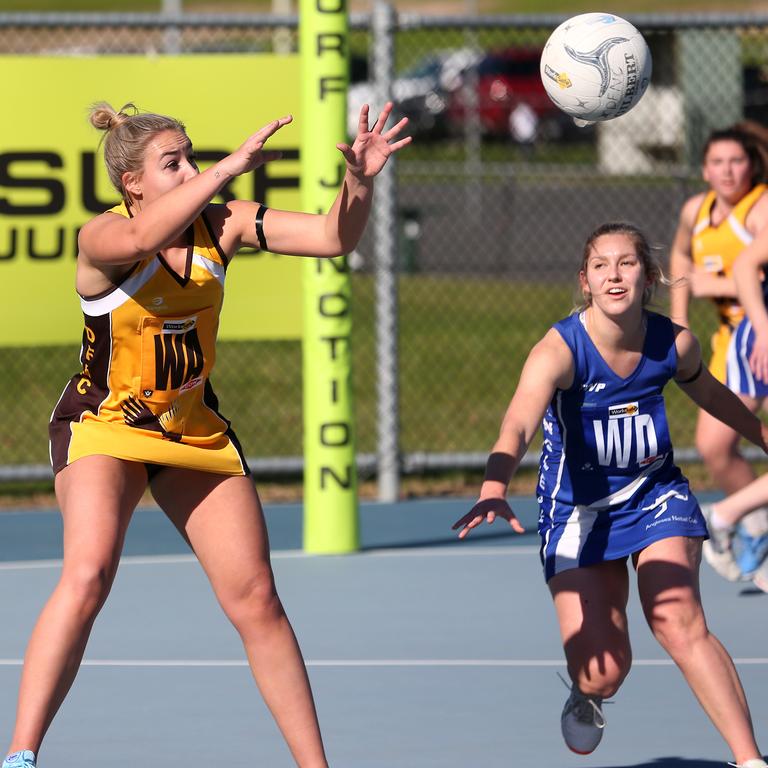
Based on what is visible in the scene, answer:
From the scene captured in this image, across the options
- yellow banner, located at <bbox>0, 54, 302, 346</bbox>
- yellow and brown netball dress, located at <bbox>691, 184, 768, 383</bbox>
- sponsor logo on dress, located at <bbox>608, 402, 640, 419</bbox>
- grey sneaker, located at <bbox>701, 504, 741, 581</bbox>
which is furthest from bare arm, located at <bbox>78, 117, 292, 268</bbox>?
yellow banner, located at <bbox>0, 54, 302, 346</bbox>

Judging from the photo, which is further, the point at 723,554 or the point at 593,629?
the point at 723,554

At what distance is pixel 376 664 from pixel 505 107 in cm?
2326

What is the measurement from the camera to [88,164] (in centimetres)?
888

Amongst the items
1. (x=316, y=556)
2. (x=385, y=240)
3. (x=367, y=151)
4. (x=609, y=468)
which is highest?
(x=367, y=151)

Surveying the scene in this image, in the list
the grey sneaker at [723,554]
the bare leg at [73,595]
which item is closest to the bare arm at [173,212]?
the bare leg at [73,595]

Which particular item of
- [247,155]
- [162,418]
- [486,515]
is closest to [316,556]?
[162,418]

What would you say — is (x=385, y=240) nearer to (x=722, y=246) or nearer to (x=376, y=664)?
(x=722, y=246)

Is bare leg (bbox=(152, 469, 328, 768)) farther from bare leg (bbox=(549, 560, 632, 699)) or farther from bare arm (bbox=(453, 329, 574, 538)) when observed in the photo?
bare leg (bbox=(549, 560, 632, 699))

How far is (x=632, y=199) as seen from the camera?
22047 millimetres

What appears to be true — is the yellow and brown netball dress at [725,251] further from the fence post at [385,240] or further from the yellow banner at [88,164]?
the yellow banner at [88,164]

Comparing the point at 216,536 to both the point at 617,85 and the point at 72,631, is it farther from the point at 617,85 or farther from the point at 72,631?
the point at 617,85

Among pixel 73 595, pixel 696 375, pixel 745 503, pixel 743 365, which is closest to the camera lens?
pixel 73 595

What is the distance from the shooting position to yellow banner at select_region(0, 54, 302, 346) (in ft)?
29.0

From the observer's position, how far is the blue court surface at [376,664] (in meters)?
5.23
